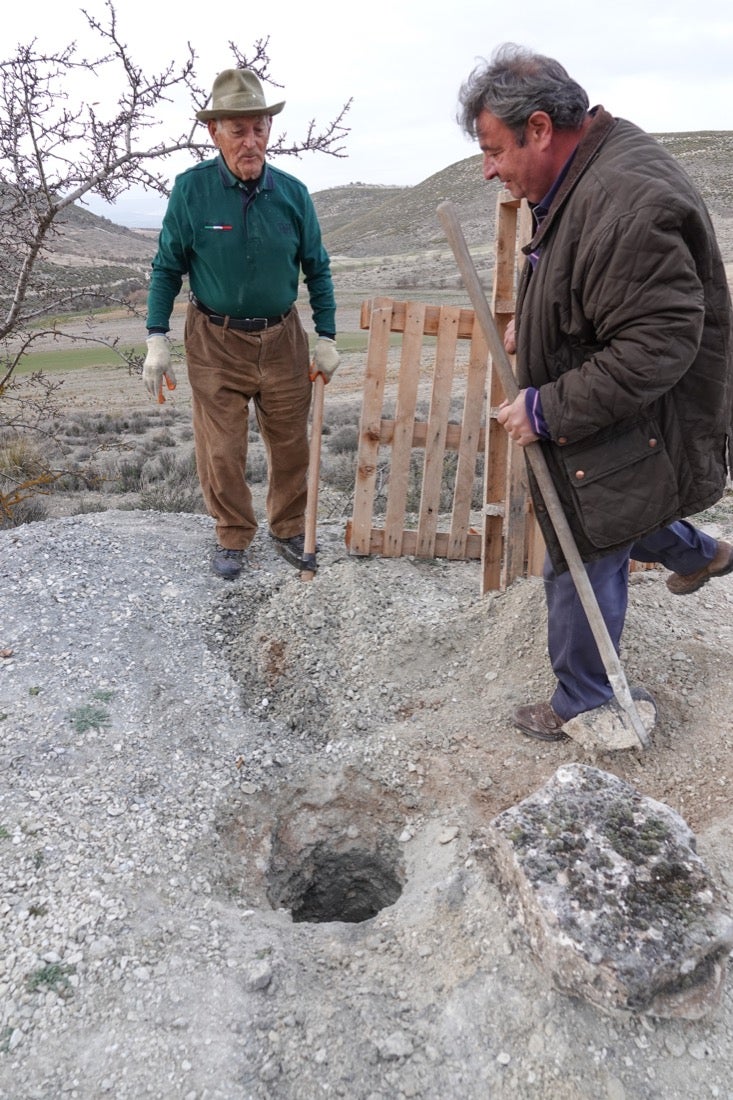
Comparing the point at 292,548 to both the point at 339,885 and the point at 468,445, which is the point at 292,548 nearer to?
the point at 468,445

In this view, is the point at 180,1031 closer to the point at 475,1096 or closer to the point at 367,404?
the point at 475,1096

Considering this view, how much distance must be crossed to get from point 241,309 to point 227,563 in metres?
1.55

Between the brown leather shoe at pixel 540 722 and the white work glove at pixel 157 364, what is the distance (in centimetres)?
249

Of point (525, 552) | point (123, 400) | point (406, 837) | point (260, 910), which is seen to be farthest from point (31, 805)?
point (123, 400)

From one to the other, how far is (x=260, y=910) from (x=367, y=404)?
312 centimetres

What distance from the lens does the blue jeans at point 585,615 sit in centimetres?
282

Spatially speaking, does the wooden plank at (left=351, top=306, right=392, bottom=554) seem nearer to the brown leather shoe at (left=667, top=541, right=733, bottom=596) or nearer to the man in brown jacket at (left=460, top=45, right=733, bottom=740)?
the brown leather shoe at (left=667, top=541, right=733, bottom=596)

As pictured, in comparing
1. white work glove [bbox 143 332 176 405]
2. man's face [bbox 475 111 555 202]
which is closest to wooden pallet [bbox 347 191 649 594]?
white work glove [bbox 143 332 176 405]

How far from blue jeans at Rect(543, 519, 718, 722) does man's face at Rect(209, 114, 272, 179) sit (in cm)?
254

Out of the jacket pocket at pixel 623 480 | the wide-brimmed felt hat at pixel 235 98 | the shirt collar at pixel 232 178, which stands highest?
the wide-brimmed felt hat at pixel 235 98

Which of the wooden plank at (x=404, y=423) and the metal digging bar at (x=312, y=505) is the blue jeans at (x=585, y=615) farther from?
the wooden plank at (x=404, y=423)

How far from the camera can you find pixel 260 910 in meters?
2.56

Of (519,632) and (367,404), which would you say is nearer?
(519,632)

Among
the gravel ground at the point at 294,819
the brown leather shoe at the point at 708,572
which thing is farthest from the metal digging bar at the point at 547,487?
the brown leather shoe at the point at 708,572
